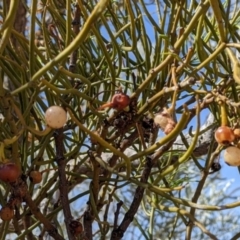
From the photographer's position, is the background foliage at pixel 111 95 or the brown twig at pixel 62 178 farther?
the brown twig at pixel 62 178

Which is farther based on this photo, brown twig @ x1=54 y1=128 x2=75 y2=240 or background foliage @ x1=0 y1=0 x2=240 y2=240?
brown twig @ x1=54 y1=128 x2=75 y2=240

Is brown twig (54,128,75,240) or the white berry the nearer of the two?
the white berry

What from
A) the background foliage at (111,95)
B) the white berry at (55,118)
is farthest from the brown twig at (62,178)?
the white berry at (55,118)

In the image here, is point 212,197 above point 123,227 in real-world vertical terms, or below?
above

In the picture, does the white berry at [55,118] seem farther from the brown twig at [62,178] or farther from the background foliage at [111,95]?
the brown twig at [62,178]

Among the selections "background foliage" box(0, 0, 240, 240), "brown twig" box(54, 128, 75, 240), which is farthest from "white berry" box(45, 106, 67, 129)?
"brown twig" box(54, 128, 75, 240)

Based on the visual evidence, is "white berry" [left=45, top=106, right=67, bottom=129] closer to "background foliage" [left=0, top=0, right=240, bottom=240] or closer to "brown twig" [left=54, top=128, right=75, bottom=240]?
"background foliage" [left=0, top=0, right=240, bottom=240]

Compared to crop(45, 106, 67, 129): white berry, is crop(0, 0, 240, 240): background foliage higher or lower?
higher

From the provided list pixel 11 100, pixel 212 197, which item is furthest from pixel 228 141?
pixel 212 197

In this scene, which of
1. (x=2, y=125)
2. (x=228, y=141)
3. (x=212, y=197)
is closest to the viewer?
(x=228, y=141)

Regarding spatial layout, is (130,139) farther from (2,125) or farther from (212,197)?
(212,197)

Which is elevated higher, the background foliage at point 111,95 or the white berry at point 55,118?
the background foliage at point 111,95
